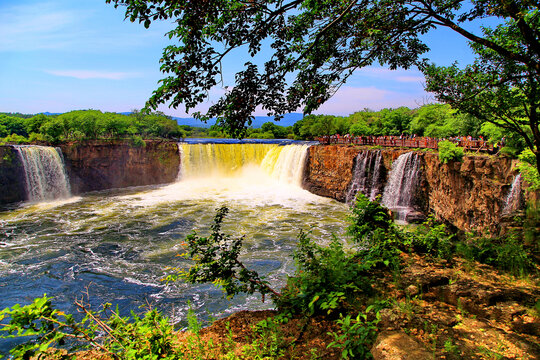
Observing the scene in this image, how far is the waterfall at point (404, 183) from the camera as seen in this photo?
18734mm

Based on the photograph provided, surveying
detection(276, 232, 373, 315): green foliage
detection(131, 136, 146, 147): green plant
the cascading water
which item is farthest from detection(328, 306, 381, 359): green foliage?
detection(131, 136, 146, 147): green plant

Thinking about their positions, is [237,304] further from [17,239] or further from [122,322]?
[17,239]

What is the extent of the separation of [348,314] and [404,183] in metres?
17.3

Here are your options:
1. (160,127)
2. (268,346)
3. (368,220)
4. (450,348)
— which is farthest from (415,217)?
(160,127)

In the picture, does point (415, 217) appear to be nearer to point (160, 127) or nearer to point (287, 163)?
point (287, 163)

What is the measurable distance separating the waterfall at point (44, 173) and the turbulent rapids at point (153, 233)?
4.09 feet

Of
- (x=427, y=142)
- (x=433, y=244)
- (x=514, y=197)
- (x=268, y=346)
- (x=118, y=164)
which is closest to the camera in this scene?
(x=268, y=346)

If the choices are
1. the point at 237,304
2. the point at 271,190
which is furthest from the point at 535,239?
the point at 271,190

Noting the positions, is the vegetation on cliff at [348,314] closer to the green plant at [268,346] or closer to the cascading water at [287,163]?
the green plant at [268,346]

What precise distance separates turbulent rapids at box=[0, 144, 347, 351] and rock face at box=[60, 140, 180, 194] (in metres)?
2.40

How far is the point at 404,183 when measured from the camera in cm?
1933

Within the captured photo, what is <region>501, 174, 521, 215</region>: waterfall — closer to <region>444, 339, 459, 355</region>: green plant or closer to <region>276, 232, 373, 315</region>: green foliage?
<region>276, 232, 373, 315</region>: green foliage

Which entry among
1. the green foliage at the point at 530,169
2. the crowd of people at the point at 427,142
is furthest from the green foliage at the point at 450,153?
the green foliage at the point at 530,169

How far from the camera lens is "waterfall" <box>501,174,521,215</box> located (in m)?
12.7
